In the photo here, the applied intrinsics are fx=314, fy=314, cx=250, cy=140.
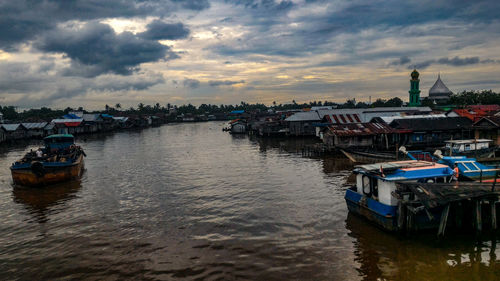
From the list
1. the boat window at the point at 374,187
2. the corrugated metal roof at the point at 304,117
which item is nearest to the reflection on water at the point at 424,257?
the boat window at the point at 374,187

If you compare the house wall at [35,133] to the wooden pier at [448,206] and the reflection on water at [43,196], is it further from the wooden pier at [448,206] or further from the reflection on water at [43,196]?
the wooden pier at [448,206]

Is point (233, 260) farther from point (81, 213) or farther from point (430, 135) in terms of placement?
point (430, 135)

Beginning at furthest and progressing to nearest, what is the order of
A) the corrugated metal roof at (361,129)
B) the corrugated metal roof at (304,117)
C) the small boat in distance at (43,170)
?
the corrugated metal roof at (304,117)
the corrugated metal roof at (361,129)
the small boat in distance at (43,170)

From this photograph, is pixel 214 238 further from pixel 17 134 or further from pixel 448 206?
pixel 17 134


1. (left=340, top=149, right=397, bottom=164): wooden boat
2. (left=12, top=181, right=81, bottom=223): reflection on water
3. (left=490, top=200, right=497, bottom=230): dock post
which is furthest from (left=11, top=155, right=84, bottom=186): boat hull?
(left=490, top=200, right=497, bottom=230): dock post

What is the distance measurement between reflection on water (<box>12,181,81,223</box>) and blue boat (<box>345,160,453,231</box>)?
60.4 feet

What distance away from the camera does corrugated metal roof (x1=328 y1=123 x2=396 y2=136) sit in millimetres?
41875

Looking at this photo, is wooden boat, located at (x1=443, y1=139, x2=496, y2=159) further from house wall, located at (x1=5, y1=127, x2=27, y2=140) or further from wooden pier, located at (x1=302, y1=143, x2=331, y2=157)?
house wall, located at (x1=5, y1=127, x2=27, y2=140)

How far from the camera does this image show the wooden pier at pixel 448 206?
13.5 m

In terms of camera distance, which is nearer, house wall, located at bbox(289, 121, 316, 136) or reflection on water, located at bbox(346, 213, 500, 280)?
reflection on water, located at bbox(346, 213, 500, 280)

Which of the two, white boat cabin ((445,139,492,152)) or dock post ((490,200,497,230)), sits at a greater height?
white boat cabin ((445,139,492,152))

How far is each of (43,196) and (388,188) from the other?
24.5 meters

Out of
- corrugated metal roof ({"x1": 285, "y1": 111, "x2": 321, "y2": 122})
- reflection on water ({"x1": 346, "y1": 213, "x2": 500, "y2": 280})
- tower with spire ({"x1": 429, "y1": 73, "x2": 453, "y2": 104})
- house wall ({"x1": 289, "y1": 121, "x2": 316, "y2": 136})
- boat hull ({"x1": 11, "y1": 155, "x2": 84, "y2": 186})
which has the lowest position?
reflection on water ({"x1": 346, "y1": 213, "x2": 500, "y2": 280})

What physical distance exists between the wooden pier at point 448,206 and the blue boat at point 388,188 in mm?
149
